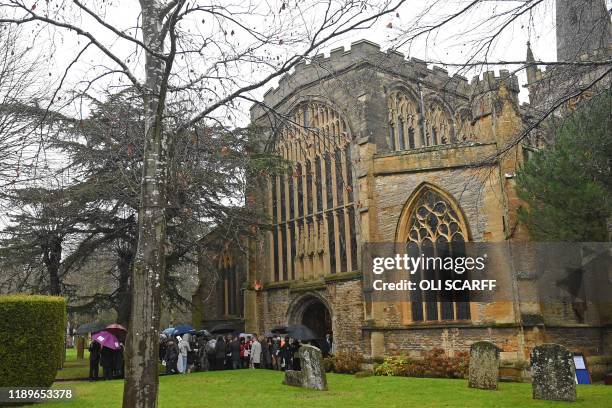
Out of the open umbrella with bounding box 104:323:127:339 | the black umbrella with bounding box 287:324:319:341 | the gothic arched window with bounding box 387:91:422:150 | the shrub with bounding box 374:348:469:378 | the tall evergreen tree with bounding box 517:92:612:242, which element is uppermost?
the gothic arched window with bounding box 387:91:422:150

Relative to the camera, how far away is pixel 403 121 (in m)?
23.5

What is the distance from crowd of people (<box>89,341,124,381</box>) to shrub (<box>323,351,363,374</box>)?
6.28 metres

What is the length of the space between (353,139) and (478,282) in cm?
646

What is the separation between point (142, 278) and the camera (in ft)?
20.6

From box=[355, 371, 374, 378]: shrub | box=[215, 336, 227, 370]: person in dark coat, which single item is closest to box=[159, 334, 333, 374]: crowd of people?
box=[215, 336, 227, 370]: person in dark coat

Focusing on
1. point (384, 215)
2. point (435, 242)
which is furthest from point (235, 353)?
point (435, 242)

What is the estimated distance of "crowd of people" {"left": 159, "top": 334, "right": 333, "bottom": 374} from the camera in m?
19.9

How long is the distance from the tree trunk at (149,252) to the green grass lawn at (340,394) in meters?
5.30

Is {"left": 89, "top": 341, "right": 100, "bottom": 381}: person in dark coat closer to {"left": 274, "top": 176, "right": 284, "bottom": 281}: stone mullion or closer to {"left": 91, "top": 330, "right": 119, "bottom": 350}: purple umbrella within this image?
{"left": 91, "top": 330, "right": 119, "bottom": 350}: purple umbrella

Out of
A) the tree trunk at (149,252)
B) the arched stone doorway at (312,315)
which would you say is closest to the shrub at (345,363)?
the arched stone doorway at (312,315)

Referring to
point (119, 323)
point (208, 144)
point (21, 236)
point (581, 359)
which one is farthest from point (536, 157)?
point (21, 236)

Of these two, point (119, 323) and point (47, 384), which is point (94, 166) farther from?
point (47, 384)

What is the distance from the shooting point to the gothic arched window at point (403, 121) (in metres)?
23.2

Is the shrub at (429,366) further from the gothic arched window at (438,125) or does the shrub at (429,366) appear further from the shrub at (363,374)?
the gothic arched window at (438,125)
